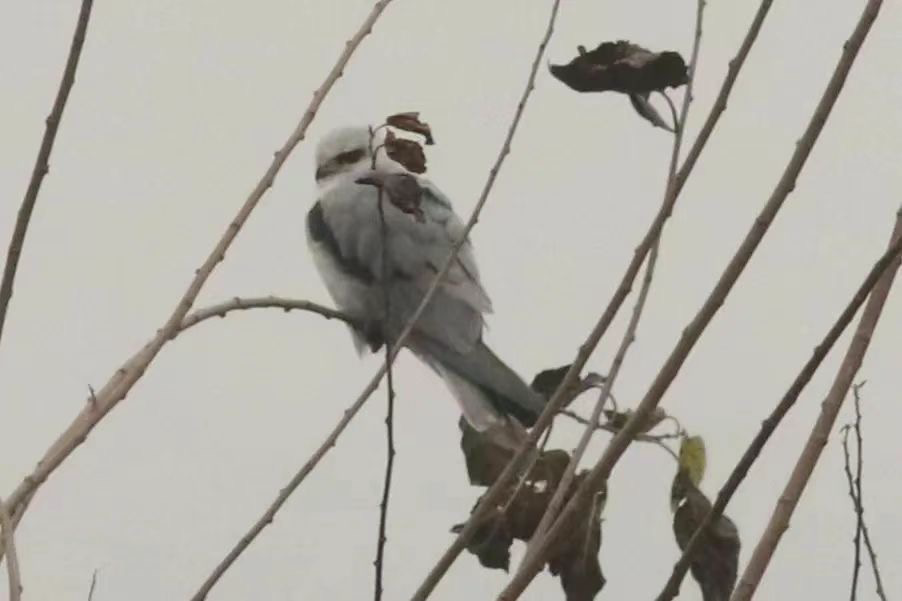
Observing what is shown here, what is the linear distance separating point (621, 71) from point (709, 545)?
0.76 feet

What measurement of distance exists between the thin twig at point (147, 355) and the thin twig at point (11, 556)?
0.02 meters

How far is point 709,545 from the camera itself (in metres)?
0.71

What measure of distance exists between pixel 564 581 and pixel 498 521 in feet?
0.15

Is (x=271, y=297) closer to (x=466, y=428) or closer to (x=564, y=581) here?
(x=466, y=428)

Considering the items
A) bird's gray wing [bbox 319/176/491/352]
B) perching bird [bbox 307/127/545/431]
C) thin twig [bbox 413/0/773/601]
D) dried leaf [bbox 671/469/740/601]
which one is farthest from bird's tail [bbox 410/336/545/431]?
thin twig [bbox 413/0/773/601]

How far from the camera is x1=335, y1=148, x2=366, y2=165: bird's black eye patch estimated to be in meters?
2.12

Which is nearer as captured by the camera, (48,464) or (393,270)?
(48,464)

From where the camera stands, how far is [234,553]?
26.0 inches

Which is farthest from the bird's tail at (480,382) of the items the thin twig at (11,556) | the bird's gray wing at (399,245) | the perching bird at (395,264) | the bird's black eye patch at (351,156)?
the thin twig at (11,556)

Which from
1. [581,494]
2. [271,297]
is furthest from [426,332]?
[581,494]

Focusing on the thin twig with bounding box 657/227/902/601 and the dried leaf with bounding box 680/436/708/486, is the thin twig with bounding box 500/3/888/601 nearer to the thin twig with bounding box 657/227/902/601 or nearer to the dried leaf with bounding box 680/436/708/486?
the thin twig with bounding box 657/227/902/601

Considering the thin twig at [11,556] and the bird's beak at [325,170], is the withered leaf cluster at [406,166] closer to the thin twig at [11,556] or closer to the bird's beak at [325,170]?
the thin twig at [11,556]

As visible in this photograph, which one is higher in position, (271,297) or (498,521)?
(271,297)

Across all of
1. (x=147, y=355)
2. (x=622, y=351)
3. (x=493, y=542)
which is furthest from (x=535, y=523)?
(x=147, y=355)
